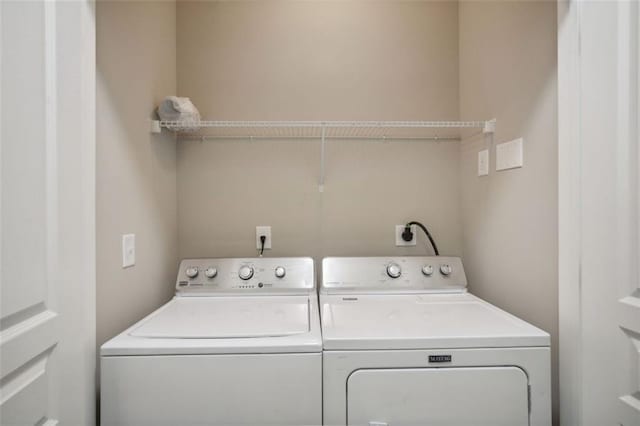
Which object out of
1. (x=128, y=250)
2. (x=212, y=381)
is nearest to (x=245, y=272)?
(x=128, y=250)

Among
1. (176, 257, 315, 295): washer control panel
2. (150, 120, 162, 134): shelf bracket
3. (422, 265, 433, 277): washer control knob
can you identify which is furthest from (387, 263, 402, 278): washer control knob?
(150, 120, 162, 134): shelf bracket

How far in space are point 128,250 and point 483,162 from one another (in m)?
1.74

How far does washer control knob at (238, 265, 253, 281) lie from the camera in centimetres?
155

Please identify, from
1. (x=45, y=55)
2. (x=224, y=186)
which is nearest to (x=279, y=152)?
(x=224, y=186)

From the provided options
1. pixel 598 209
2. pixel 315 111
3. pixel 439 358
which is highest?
pixel 315 111

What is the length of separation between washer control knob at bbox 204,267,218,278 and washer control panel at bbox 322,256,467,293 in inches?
21.7

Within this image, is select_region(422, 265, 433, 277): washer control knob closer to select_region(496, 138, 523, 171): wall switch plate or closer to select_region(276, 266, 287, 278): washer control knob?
select_region(496, 138, 523, 171): wall switch plate

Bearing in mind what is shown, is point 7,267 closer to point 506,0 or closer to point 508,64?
point 508,64

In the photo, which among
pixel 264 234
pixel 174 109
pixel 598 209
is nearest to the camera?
pixel 598 209

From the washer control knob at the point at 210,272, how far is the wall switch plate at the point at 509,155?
4.88 ft

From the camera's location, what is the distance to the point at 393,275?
5.13 ft

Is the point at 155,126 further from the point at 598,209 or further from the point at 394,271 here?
the point at 598,209

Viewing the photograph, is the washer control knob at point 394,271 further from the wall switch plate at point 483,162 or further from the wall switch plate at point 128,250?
the wall switch plate at point 128,250

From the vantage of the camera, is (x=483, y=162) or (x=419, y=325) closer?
(x=419, y=325)
